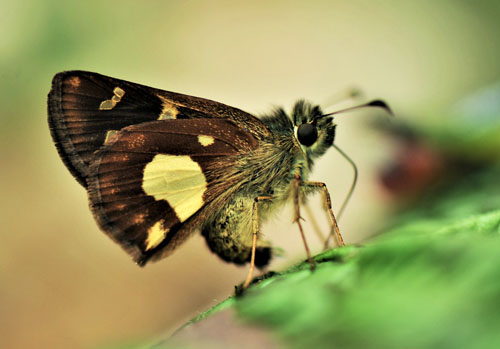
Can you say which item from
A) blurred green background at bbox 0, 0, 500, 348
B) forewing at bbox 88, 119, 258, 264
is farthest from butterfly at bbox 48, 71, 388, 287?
blurred green background at bbox 0, 0, 500, 348

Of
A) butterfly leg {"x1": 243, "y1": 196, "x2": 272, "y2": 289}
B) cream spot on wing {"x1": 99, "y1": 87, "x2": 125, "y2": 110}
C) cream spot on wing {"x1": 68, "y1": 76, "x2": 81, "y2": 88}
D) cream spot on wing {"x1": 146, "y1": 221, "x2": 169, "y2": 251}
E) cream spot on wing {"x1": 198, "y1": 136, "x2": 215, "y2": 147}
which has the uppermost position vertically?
cream spot on wing {"x1": 68, "y1": 76, "x2": 81, "y2": 88}

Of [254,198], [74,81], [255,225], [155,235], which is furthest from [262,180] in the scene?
[74,81]

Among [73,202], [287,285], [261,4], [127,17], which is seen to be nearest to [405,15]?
[261,4]

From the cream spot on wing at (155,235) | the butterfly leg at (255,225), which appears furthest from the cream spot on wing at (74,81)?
the butterfly leg at (255,225)

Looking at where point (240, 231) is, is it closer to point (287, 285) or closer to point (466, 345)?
point (287, 285)

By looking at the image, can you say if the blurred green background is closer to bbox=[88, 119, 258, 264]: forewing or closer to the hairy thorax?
the hairy thorax

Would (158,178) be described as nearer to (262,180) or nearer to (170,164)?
(170,164)
